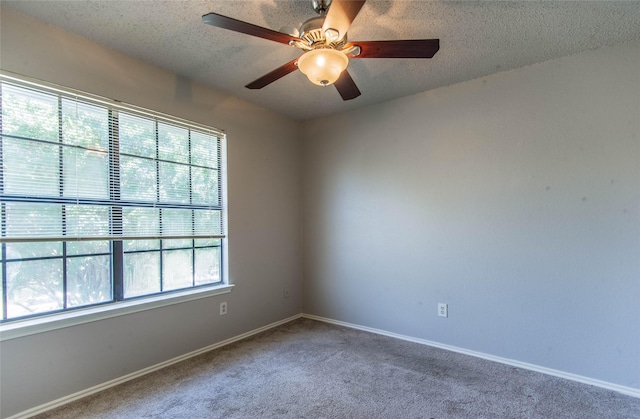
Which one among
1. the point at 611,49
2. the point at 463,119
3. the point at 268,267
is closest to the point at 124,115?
the point at 268,267

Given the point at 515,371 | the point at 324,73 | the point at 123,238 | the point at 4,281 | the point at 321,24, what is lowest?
the point at 515,371

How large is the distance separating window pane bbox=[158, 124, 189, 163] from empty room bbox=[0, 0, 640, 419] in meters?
0.01

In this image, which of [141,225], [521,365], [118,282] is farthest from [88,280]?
[521,365]

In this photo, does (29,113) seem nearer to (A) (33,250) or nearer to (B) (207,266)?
(A) (33,250)

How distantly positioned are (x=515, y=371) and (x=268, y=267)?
8.03ft

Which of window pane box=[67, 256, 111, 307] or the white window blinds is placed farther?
window pane box=[67, 256, 111, 307]

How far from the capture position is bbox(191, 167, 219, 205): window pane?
2885mm

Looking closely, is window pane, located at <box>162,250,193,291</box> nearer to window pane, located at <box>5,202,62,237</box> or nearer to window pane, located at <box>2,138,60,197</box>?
window pane, located at <box>5,202,62,237</box>

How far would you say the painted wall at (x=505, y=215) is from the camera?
228cm

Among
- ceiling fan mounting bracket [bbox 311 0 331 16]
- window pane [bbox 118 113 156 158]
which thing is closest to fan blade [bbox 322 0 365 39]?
ceiling fan mounting bracket [bbox 311 0 331 16]

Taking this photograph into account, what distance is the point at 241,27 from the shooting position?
4.86 feet

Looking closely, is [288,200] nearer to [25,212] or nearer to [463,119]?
[463,119]

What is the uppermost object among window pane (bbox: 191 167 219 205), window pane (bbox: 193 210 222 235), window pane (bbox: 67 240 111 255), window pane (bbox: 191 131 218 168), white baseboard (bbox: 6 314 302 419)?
window pane (bbox: 191 131 218 168)

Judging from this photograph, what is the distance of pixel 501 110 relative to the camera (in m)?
2.71
